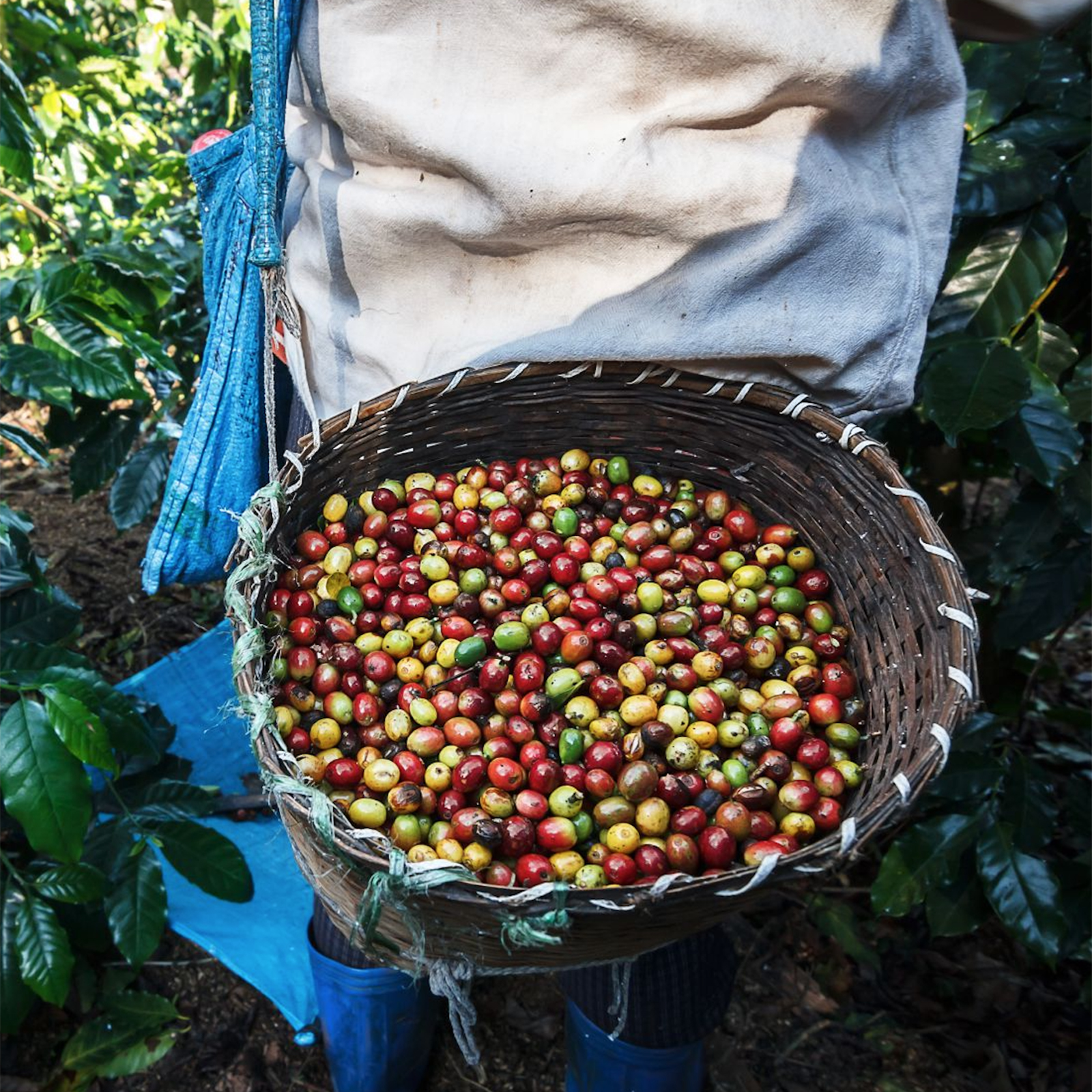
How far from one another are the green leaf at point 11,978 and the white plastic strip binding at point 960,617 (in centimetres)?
165

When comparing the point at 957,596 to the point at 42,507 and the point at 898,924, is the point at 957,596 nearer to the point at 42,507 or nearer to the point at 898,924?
the point at 898,924

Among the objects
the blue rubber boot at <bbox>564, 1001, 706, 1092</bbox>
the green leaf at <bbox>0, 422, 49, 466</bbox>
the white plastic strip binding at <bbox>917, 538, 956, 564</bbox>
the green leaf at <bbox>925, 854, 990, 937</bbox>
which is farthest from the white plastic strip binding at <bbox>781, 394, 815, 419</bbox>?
the green leaf at <bbox>0, 422, 49, 466</bbox>

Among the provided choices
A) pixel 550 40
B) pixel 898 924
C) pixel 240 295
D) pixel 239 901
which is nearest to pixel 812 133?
pixel 550 40

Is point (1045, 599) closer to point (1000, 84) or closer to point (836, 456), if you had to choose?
point (836, 456)

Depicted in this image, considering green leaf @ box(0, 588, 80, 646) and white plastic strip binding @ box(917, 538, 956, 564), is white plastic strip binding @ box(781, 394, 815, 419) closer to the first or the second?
white plastic strip binding @ box(917, 538, 956, 564)

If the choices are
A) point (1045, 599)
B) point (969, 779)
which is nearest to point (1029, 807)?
point (969, 779)

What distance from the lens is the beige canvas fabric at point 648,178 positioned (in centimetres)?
132

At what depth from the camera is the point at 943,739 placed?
3.53 ft

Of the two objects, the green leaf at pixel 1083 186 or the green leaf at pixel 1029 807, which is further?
the green leaf at pixel 1029 807

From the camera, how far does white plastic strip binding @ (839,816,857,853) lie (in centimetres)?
100

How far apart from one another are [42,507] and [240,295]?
93.6 inches

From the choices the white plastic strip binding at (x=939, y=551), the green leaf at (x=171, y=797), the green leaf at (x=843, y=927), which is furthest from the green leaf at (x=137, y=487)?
the green leaf at (x=843, y=927)

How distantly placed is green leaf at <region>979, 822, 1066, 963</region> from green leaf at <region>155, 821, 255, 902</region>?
1.38 meters

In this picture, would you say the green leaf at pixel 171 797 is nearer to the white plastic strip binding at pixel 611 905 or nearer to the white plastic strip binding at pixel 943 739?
the white plastic strip binding at pixel 611 905
